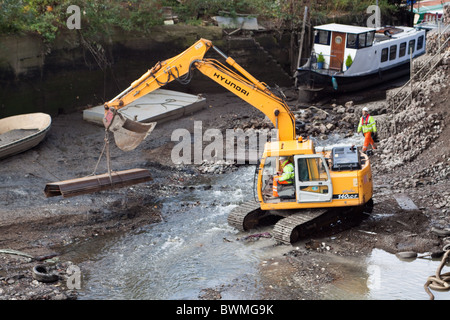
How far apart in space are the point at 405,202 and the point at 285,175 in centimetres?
303

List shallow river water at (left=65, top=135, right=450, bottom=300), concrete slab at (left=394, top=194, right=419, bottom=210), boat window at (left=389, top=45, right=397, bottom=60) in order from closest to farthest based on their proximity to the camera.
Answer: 1. shallow river water at (left=65, top=135, right=450, bottom=300)
2. concrete slab at (left=394, top=194, right=419, bottom=210)
3. boat window at (left=389, top=45, right=397, bottom=60)

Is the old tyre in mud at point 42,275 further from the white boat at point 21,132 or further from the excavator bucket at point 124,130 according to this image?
the white boat at point 21,132

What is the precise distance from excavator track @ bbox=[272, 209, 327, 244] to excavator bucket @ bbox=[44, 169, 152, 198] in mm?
3805

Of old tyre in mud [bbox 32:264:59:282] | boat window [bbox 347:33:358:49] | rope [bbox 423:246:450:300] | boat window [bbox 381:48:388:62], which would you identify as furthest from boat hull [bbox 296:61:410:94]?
old tyre in mud [bbox 32:264:59:282]

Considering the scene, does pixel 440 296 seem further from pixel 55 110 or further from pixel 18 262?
pixel 55 110

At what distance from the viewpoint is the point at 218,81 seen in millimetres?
12430

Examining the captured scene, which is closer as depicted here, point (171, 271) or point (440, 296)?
point (440, 296)

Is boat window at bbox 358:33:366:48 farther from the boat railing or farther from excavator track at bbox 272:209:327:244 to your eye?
excavator track at bbox 272:209:327:244

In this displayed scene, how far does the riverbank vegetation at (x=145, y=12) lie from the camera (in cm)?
1917

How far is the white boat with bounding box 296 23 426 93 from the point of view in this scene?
71.2 ft

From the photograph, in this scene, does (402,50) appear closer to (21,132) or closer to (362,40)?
(362,40)

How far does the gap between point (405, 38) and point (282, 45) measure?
5.03 meters

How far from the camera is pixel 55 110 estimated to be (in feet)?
65.6
